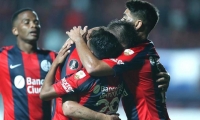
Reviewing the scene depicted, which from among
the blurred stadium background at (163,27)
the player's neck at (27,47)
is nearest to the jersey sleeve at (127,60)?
the player's neck at (27,47)

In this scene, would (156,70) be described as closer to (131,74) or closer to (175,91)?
(131,74)

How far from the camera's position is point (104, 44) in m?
3.91

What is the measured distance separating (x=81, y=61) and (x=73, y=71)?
139 millimetres

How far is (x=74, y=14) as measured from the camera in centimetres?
1084

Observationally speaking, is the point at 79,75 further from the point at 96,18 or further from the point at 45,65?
the point at 96,18

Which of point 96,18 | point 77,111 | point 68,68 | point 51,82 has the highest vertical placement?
point 96,18

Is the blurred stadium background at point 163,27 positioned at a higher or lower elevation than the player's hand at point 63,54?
higher

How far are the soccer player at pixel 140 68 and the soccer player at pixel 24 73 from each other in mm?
1355

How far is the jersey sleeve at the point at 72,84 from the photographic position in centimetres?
396

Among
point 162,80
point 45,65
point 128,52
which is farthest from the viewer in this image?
point 45,65

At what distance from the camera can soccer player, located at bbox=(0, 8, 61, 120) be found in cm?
528

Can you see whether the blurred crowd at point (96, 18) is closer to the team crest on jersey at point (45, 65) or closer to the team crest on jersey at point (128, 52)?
the team crest on jersey at point (45, 65)

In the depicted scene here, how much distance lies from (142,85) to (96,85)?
0.42 m

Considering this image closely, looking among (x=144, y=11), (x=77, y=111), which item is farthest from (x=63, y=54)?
(x=144, y=11)
